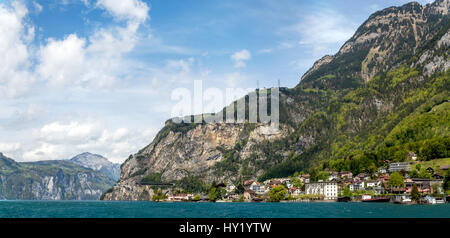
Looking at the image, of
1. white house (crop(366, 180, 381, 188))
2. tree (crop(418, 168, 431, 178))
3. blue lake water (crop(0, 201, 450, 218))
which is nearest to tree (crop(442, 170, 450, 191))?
tree (crop(418, 168, 431, 178))

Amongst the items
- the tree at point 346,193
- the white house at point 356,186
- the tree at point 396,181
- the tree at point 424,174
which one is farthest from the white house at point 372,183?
the tree at point 424,174

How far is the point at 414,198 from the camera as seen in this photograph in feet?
448

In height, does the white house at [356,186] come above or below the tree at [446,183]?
below

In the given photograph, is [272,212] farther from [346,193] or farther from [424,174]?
[424,174]

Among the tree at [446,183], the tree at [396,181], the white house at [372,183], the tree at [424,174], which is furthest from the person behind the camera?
the white house at [372,183]

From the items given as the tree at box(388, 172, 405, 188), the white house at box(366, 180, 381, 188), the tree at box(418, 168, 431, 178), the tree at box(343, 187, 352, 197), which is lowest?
the tree at box(343, 187, 352, 197)

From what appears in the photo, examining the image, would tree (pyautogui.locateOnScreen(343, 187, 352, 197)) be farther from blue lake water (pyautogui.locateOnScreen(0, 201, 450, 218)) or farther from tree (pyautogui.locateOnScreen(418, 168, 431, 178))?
blue lake water (pyautogui.locateOnScreen(0, 201, 450, 218))

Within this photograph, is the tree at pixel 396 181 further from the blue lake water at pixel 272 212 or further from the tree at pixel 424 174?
the blue lake water at pixel 272 212

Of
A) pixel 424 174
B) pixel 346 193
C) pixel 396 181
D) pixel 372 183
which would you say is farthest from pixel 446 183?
pixel 346 193
